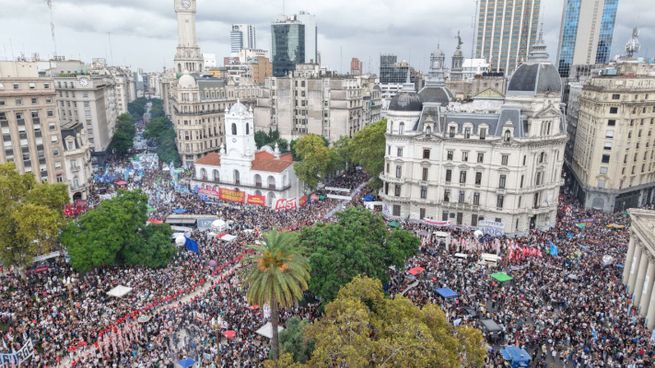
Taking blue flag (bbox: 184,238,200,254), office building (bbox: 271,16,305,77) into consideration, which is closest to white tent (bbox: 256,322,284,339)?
blue flag (bbox: 184,238,200,254)

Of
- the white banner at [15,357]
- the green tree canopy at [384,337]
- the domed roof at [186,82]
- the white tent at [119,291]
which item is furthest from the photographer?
the domed roof at [186,82]

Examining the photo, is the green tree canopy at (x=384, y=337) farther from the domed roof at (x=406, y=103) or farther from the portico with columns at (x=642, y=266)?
the domed roof at (x=406, y=103)

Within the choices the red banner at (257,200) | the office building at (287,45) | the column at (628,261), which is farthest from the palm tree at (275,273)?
the office building at (287,45)

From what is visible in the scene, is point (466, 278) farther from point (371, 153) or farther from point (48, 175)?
point (48, 175)

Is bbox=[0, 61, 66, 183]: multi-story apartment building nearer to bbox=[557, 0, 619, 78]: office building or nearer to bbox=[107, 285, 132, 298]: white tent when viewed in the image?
bbox=[107, 285, 132, 298]: white tent

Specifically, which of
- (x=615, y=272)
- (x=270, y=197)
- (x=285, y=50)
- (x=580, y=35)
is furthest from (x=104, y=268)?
(x=580, y=35)

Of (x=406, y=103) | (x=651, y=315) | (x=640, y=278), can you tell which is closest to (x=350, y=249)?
(x=651, y=315)

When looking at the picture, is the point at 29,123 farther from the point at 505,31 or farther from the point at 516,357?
the point at 505,31
